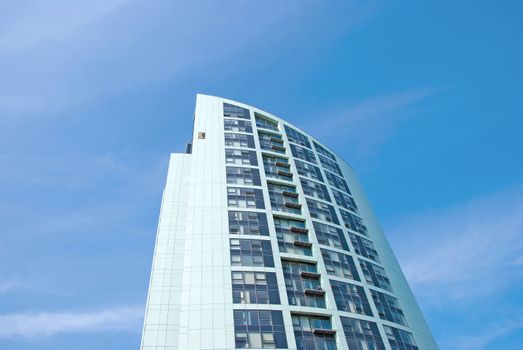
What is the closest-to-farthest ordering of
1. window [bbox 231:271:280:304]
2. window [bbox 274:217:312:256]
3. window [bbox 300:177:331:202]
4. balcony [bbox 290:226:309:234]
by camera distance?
window [bbox 231:271:280:304] → window [bbox 274:217:312:256] → balcony [bbox 290:226:309:234] → window [bbox 300:177:331:202]

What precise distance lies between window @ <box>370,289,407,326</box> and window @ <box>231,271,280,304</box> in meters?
14.6

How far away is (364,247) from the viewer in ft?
202

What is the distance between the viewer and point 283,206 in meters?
59.4

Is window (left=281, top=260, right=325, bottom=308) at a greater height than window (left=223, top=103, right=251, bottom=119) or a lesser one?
lesser

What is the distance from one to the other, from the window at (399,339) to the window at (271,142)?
35.1m

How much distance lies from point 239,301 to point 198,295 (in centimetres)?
456

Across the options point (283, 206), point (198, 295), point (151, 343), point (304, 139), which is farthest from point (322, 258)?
point (304, 139)

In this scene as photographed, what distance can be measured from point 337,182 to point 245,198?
76.4 ft

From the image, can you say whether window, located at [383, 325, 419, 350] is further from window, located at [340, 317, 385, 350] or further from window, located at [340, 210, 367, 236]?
window, located at [340, 210, 367, 236]

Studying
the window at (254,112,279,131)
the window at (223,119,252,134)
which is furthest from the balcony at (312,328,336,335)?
the window at (254,112,279,131)

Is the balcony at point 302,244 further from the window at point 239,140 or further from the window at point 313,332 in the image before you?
the window at point 239,140

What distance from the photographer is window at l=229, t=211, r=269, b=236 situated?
52.4 metres

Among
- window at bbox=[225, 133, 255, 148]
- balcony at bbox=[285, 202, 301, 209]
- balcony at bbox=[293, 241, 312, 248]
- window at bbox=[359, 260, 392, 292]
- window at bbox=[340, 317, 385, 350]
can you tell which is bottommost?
window at bbox=[340, 317, 385, 350]

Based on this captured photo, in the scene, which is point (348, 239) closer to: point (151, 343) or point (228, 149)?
point (228, 149)
